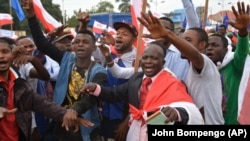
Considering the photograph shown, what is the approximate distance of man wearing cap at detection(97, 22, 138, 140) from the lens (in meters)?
4.89

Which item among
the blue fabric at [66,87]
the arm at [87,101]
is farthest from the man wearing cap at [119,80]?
the arm at [87,101]

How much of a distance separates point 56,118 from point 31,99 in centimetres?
27

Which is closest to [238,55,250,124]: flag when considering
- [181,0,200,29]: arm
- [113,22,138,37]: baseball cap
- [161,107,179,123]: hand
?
[161,107,179,123]: hand

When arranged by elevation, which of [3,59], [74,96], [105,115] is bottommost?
[105,115]

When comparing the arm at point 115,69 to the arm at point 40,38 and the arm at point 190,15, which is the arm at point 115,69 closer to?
the arm at point 40,38

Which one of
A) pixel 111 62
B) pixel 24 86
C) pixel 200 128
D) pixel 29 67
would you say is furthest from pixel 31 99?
pixel 200 128

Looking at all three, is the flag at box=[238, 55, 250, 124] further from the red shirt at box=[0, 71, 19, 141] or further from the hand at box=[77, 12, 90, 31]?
the red shirt at box=[0, 71, 19, 141]

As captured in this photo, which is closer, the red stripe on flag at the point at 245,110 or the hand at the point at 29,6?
the red stripe on flag at the point at 245,110

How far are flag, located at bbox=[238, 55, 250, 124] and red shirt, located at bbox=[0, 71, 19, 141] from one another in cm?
196

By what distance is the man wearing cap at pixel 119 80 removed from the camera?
4887 mm

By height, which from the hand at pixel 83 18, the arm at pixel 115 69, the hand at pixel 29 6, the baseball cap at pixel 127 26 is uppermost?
the hand at pixel 29 6

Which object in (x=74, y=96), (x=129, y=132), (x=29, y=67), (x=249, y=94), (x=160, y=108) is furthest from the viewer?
(x=29, y=67)

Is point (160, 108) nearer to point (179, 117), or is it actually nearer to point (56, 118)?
point (179, 117)

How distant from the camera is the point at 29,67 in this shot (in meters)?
4.68
